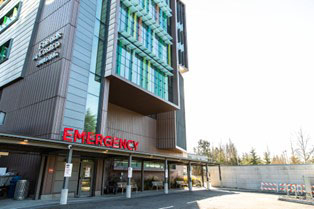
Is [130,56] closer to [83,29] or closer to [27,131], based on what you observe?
[83,29]

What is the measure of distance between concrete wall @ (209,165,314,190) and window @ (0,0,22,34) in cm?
3410

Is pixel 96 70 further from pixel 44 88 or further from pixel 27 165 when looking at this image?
pixel 27 165

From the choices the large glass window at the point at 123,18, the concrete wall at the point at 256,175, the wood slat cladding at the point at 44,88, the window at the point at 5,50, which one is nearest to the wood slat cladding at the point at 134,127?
the concrete wall at the point at 256,175

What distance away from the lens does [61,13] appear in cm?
1819

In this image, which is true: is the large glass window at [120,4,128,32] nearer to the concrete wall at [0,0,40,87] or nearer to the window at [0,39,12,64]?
the concrete wall at [0,0,40,87]

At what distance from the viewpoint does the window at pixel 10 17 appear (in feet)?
80.3

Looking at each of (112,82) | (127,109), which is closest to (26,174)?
(112,82)

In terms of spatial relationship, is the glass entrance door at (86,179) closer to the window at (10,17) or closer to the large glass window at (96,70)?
the large glass window at (96,70)

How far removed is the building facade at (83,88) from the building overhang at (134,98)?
0.11 meters

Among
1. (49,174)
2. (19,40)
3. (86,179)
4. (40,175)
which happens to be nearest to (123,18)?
(19,40)

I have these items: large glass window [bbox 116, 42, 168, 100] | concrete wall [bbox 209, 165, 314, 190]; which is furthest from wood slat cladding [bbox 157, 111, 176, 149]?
concrete wall [bbox 209, 165, 314, 190]

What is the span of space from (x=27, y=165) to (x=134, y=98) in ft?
38.2

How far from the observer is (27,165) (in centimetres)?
1538

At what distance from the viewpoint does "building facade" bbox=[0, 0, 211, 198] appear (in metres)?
14.4
